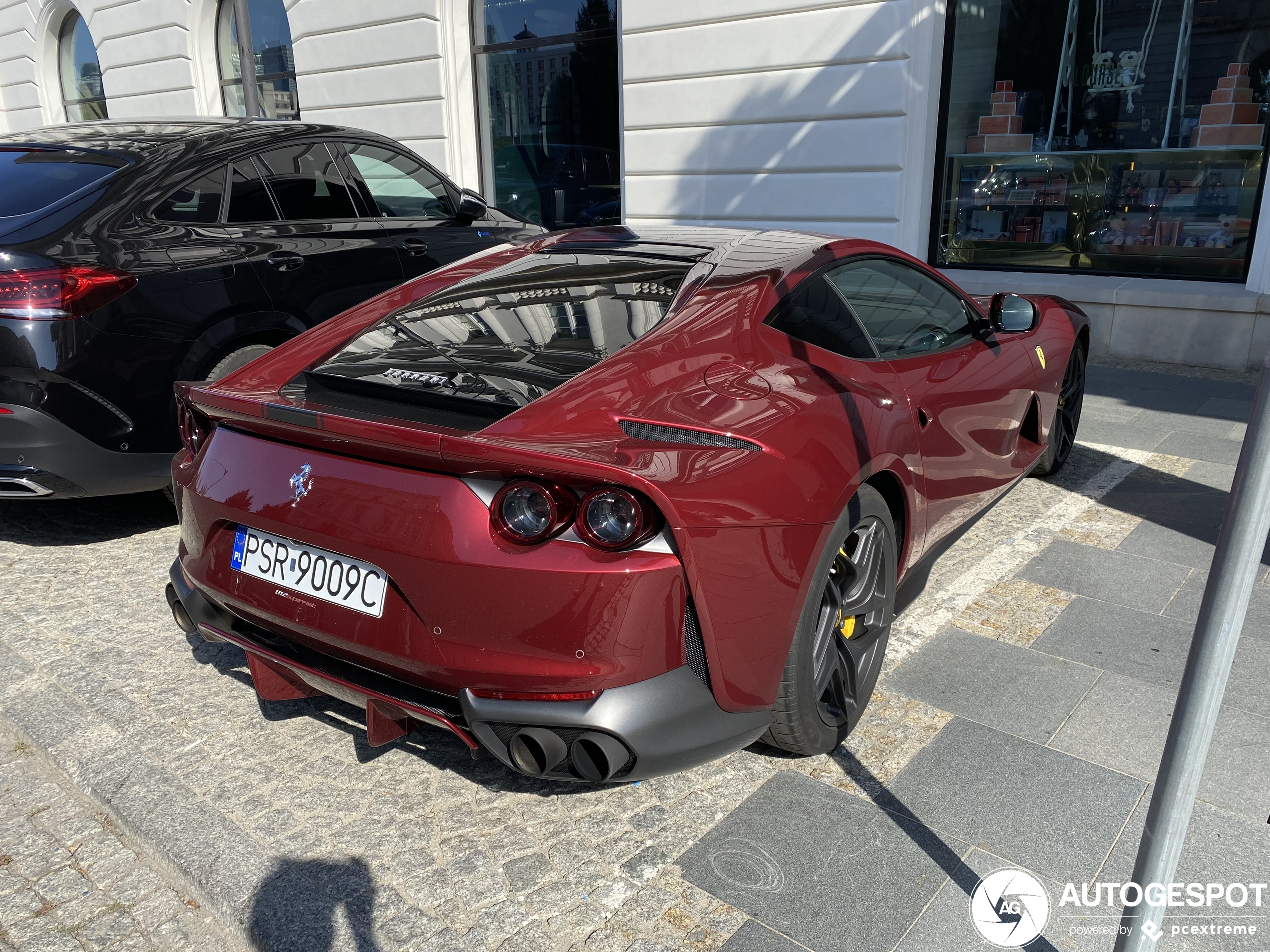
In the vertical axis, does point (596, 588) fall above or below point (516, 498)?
below

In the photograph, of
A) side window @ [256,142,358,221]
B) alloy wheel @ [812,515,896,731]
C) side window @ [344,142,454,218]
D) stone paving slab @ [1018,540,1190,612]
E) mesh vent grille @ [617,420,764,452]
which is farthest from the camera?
side window @ [344,142,454,218]

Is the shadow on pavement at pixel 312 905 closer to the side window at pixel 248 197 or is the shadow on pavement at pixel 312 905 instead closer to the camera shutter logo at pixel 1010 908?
the camera shutter logo at pixel 1010 908

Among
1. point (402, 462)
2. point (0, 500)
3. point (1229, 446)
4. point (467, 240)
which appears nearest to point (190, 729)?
point (402, 462)

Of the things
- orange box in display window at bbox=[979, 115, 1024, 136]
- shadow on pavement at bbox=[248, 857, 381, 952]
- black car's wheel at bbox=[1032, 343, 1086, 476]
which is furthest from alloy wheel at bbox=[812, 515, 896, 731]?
orange box in display window at bbox=[979, 115, 1024, 136]

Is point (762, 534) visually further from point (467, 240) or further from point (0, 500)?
point (0, 500)

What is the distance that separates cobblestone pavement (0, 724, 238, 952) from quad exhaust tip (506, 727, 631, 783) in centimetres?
79

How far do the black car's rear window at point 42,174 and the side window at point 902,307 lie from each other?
341 centimetres

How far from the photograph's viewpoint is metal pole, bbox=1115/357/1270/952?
143 centimetres

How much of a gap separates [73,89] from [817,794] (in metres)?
22.4

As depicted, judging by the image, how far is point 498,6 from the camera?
12.4m

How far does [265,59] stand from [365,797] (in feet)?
50.8

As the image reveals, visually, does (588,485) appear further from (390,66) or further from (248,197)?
(390,66)

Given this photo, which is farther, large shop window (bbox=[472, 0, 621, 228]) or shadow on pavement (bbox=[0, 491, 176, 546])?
large shop window (bbox=[472, 0, 621, 228])

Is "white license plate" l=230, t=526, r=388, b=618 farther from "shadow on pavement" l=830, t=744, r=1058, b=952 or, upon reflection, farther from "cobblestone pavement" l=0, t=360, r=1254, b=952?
"shadow on pavement" l=830, t=744, r=1058, b=952
